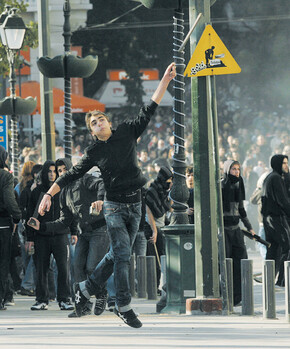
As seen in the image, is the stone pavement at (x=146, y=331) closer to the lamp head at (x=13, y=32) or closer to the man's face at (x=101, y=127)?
the man's face at (x=101, y=127)

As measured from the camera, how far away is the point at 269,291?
11.6 m

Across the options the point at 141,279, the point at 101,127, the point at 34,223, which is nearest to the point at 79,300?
the point at 101,127

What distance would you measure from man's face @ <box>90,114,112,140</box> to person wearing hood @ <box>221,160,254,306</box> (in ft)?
13.1

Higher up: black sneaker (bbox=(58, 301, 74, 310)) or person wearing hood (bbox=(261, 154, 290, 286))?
person wearing hood (bbox=(261, 154, 290, 286))

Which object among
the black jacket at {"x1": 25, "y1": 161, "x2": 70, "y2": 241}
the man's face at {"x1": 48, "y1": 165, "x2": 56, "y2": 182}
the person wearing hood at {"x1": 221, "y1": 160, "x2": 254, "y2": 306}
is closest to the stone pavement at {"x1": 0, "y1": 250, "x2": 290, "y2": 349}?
the black jacket at {"x1": 25, "y1": 161, "x2": 70, "y2": 241}

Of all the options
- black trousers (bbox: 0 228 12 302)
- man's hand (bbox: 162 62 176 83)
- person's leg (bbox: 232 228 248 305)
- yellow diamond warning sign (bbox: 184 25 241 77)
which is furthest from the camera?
person's leg (bbox: 232 228 248 305)

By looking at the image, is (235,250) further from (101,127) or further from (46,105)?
(46,105)

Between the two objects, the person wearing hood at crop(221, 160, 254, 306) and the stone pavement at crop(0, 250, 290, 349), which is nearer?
the stone pavement at crop(0, 250, 290, 349)

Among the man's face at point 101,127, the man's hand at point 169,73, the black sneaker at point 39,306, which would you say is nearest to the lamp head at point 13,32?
the black sneaker at point 39,306

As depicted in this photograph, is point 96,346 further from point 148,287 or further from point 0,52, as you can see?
point 0,52

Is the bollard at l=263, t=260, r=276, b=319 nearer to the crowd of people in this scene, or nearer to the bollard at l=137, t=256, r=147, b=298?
the crowd of people

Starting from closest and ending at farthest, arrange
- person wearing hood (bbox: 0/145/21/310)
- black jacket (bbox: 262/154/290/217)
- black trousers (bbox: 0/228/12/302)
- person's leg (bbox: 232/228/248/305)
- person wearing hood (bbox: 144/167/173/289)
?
person wearing hood (bbox: 0/145/21/310) → black trousers (bbox: 0/228/12/302) → person's leg (bbox: 232/228/248/305) → person wearing hood (bbox: 144/167/173/289) → black jacket (bbox: 262/154/290/217)

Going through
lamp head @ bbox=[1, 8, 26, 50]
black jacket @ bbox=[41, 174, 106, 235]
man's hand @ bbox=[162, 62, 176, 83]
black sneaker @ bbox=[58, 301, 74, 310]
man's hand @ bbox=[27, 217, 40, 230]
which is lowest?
black sneaker @ bbox=[58, 301, 74, 310]

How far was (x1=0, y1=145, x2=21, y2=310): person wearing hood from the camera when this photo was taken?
12766 mm
